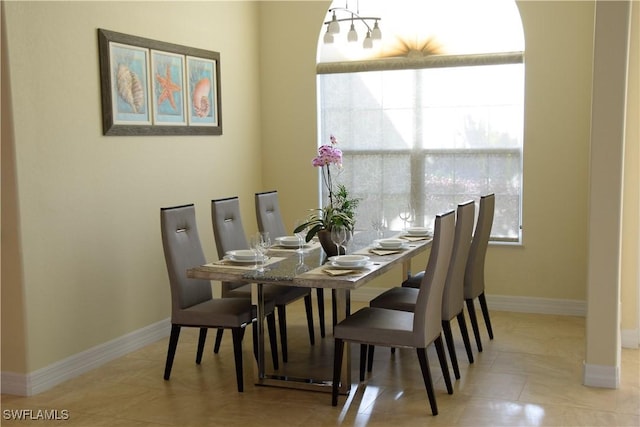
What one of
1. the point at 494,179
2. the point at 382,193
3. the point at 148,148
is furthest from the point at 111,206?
the point at 494,179

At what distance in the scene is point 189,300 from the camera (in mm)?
4402

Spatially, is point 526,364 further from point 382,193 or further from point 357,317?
point 382,193

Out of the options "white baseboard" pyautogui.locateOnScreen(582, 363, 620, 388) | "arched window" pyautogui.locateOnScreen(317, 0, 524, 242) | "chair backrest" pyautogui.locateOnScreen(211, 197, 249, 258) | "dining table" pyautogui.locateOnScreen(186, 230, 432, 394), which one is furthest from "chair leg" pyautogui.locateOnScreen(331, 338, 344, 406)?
"arched window" pyautogui.locateOnScreen(317, 0, 524, 242)

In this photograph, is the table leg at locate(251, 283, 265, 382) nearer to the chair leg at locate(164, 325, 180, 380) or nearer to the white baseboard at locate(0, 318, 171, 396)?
the chair leg at locate(164, 325, 180, 380)

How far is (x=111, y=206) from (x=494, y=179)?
3.17 metres

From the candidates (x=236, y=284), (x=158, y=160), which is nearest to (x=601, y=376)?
(x=236, y=284)

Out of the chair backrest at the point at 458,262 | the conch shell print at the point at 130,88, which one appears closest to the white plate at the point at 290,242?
the chair backrest at the point at 458,262

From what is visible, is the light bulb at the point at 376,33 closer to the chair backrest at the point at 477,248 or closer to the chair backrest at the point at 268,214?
the chair backrest at the point at 477,248

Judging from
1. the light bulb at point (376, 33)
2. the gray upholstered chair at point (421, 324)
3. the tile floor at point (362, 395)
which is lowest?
the tile floor at point (362, 395)

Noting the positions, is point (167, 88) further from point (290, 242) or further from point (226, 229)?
point (290, 242)

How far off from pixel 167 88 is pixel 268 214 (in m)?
1.21

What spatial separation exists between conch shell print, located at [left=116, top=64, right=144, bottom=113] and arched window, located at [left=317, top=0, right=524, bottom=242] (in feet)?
6.64

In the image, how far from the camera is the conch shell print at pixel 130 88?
192 inches

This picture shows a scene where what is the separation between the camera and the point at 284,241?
16.1 ft
